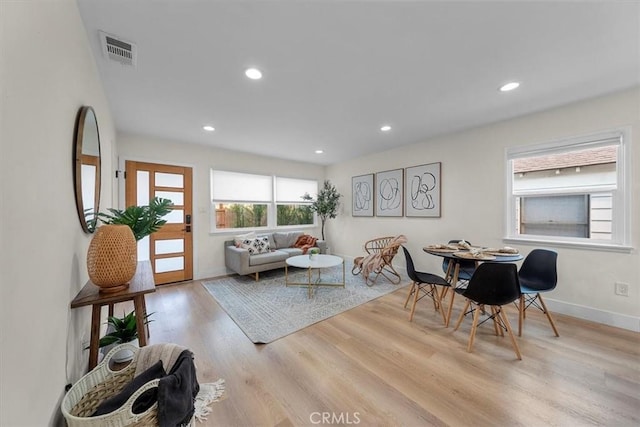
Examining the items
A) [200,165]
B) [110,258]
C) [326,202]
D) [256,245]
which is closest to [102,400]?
[110,258]

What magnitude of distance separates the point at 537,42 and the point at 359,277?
3682 millimetres

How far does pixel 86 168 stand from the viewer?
1.58 meters

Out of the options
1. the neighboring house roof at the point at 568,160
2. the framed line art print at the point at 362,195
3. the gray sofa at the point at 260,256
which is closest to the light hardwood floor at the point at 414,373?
the gray sofa at the point at 260,256

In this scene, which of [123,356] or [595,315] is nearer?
[123,356]

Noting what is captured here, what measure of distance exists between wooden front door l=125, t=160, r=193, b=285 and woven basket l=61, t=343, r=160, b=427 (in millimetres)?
2863

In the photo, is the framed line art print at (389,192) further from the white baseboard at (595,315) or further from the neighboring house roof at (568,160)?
the white baseboard at (595,315)

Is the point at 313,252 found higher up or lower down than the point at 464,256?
lower down

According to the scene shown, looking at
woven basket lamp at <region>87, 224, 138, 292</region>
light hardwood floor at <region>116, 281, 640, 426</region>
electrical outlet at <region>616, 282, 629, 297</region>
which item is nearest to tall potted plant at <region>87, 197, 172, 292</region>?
woven basket lamp at <region>87, 224, 138, 292</region>

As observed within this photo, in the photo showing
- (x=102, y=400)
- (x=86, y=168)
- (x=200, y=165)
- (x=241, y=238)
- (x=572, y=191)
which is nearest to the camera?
(x=102, y=400)

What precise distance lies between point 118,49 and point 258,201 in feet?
11.3

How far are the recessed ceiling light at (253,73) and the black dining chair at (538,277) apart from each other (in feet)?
10.7

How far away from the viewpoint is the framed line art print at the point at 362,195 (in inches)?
197

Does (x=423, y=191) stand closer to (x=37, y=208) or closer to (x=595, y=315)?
(x=595, y=315)

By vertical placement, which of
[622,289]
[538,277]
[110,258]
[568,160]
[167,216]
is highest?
[568,160]
